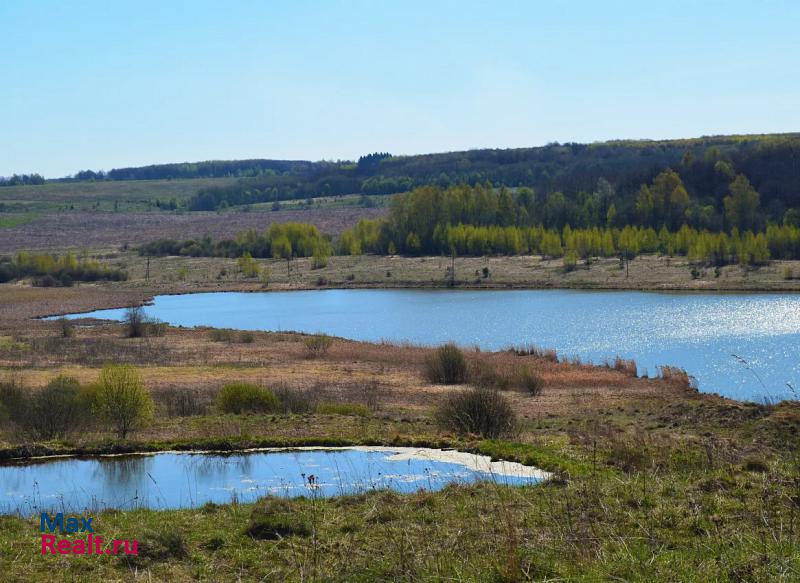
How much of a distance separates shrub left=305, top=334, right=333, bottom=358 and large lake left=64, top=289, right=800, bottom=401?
22.0ft

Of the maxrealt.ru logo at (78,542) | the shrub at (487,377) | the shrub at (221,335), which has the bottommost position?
the shrub at (221,335)

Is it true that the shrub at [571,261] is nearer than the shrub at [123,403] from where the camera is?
No

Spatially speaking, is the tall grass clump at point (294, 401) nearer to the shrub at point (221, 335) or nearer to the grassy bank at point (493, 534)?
the grassy bank at point (493, 534)

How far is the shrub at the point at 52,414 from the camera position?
22.6m

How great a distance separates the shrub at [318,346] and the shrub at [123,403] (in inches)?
805

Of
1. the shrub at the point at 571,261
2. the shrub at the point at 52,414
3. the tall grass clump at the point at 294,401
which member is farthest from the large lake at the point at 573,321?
the shrub at the point at 52,414

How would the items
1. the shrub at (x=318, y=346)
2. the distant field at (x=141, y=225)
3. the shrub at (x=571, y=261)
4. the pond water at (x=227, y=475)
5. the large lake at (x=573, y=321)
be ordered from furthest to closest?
the distant field at (x=141, y=225) < the shrub at (x=571, y=261) < the shrub at (x=318, y=346) < the large lake at (x=573, y=321) < the pond water at (x=227, y=475)

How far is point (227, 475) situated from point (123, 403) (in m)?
6.06

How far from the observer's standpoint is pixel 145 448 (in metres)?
20.6

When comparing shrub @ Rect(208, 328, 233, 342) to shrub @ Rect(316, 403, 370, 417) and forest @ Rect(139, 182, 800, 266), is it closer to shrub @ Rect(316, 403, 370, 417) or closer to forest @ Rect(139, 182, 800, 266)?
shrub @ Rect(316, 403, 370, 417)

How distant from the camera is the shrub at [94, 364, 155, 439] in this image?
23.0 meters

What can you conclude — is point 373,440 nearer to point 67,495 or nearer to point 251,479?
point 251,479

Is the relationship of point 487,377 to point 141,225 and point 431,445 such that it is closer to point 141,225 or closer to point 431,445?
point 431,445

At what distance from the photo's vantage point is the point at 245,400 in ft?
86.1
